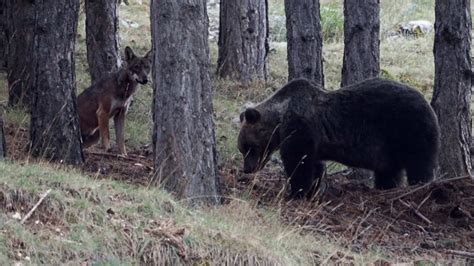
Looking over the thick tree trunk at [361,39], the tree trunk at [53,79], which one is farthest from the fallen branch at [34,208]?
the thick tree trunk at [361,39]

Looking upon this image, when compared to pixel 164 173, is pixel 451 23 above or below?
above

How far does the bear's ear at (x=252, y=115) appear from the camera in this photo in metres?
13.0

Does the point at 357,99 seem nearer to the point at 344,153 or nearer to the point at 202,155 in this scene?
the point at 344,153

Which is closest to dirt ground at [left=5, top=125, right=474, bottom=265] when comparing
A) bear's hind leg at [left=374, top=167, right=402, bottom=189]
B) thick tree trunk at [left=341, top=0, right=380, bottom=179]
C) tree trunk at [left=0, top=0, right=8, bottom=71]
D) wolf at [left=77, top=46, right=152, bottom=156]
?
bear's hind leg at [left=374, top=167, right=402, bottom=189]

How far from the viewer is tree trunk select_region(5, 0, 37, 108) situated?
15453mm

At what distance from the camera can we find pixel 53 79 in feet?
38.7

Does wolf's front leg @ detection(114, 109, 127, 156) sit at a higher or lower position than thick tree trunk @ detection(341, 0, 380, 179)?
lower

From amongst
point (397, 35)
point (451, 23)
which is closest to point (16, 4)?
point (451, 23)

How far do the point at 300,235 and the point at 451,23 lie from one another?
13.4 ft

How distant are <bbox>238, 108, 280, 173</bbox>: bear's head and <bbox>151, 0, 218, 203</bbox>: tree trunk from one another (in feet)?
7.24

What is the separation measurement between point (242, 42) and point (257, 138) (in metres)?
7.13

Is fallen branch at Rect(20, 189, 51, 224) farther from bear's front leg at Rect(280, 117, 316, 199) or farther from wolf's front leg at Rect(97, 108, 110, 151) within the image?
wolf's front leg at Rect(97, 108, 110, 151)

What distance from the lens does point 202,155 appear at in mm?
10805

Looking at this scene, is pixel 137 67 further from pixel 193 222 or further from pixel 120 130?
pixel 193 222
